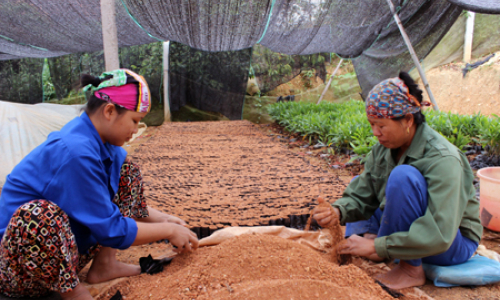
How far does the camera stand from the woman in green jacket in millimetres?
1220

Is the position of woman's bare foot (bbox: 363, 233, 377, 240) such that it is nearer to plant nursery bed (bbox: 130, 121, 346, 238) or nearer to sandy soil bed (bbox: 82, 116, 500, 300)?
sandy soil bed (bbox: 82, 116, 500, 300)

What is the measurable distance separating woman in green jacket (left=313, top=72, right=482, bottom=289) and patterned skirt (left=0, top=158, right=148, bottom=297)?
1.13m

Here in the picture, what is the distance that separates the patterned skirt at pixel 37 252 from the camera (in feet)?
3.29

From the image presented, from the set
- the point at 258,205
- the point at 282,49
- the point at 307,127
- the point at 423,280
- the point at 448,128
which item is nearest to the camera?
the point at 423,280

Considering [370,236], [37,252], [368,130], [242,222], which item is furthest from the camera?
[368,130]

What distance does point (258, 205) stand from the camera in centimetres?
229

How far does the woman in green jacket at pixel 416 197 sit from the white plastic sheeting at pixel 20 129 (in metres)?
3.15

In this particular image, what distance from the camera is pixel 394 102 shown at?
1354mm

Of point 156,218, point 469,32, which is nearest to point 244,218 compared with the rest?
point 156,218

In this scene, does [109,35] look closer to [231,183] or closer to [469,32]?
[231,183]

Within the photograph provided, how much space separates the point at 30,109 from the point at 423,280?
13.2ft

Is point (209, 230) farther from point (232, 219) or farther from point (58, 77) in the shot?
point (58, 77)

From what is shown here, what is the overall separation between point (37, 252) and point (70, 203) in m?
0.18

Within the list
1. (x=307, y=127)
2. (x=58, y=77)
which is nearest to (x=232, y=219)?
(x=307, y=127)
